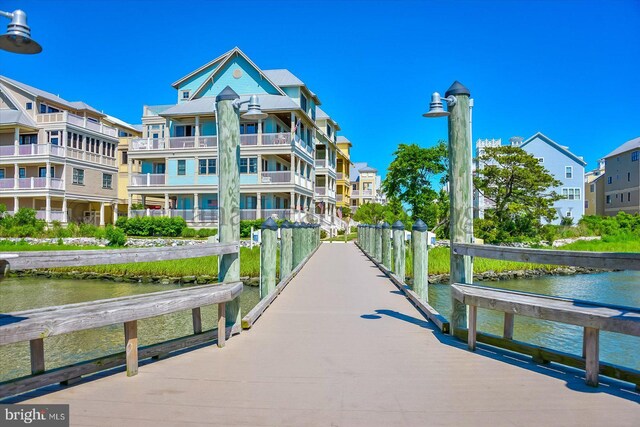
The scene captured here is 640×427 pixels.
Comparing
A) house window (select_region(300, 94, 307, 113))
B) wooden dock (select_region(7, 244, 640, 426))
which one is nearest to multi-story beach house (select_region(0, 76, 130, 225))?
house window (select_region(300, 94, 307, 113))

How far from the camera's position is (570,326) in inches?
389

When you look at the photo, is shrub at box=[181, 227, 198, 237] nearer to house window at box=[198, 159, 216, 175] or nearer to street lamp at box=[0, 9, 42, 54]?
house window at box=[198, 159, 216, 175]

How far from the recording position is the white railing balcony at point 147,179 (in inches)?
1319

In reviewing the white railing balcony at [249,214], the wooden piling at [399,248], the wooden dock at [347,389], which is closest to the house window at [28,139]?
the white railing balcony at [249,214]

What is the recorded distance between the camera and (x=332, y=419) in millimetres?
3240

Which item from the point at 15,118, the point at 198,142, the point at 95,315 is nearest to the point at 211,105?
the point at 198,142

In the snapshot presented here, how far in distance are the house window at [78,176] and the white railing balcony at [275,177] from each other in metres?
17.1

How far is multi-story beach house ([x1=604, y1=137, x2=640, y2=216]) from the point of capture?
4925cm

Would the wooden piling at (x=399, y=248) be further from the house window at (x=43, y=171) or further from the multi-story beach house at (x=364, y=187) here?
the multi-story beach house at (x=364, y=187)

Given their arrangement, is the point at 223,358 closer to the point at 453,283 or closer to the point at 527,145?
the point at 453,283

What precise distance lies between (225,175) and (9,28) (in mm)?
2651

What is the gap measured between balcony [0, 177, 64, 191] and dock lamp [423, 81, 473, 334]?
36.5 metres

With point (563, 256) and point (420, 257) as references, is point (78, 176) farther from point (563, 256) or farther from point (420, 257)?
point (563, 256)

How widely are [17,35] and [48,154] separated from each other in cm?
3659
